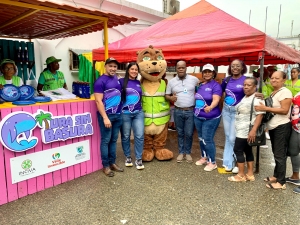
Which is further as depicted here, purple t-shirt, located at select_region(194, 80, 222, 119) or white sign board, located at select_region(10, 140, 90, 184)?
purple t-shirt, located at select_region(194, 80, 222, 119)

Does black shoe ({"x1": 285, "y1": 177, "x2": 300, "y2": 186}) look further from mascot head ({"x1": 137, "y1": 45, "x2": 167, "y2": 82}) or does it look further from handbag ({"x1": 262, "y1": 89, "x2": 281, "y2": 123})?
mascot head ({"x1": 137, "y1": 45, "x2": 167, "y2": 82})

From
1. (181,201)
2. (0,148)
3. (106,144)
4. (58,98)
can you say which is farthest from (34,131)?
(181,201)

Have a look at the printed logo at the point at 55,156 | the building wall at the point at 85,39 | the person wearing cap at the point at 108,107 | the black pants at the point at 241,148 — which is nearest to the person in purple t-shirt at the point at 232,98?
the black pants at the point at 241,148

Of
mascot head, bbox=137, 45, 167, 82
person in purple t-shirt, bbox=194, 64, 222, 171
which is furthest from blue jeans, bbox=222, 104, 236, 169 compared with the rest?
mascot head, bbox=137, 45, 167, 82

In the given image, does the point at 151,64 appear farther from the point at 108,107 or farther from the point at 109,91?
the point at 108,107

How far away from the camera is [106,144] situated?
3480 mm

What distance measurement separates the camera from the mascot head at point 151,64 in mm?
3832

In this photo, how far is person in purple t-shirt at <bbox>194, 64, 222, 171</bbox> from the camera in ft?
11.7

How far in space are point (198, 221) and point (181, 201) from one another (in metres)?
0.41

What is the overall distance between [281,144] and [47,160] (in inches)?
119

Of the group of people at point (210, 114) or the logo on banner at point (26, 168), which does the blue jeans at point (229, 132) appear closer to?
the group of people at point (210, 114)

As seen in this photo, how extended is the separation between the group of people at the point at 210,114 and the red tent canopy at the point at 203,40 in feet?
1.36

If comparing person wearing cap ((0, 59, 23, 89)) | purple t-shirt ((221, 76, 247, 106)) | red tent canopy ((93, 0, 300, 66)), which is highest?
red tent canopy ((93, 0, 300, 66))

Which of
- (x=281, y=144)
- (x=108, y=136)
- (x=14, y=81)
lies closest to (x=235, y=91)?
(x=281, y=144)
